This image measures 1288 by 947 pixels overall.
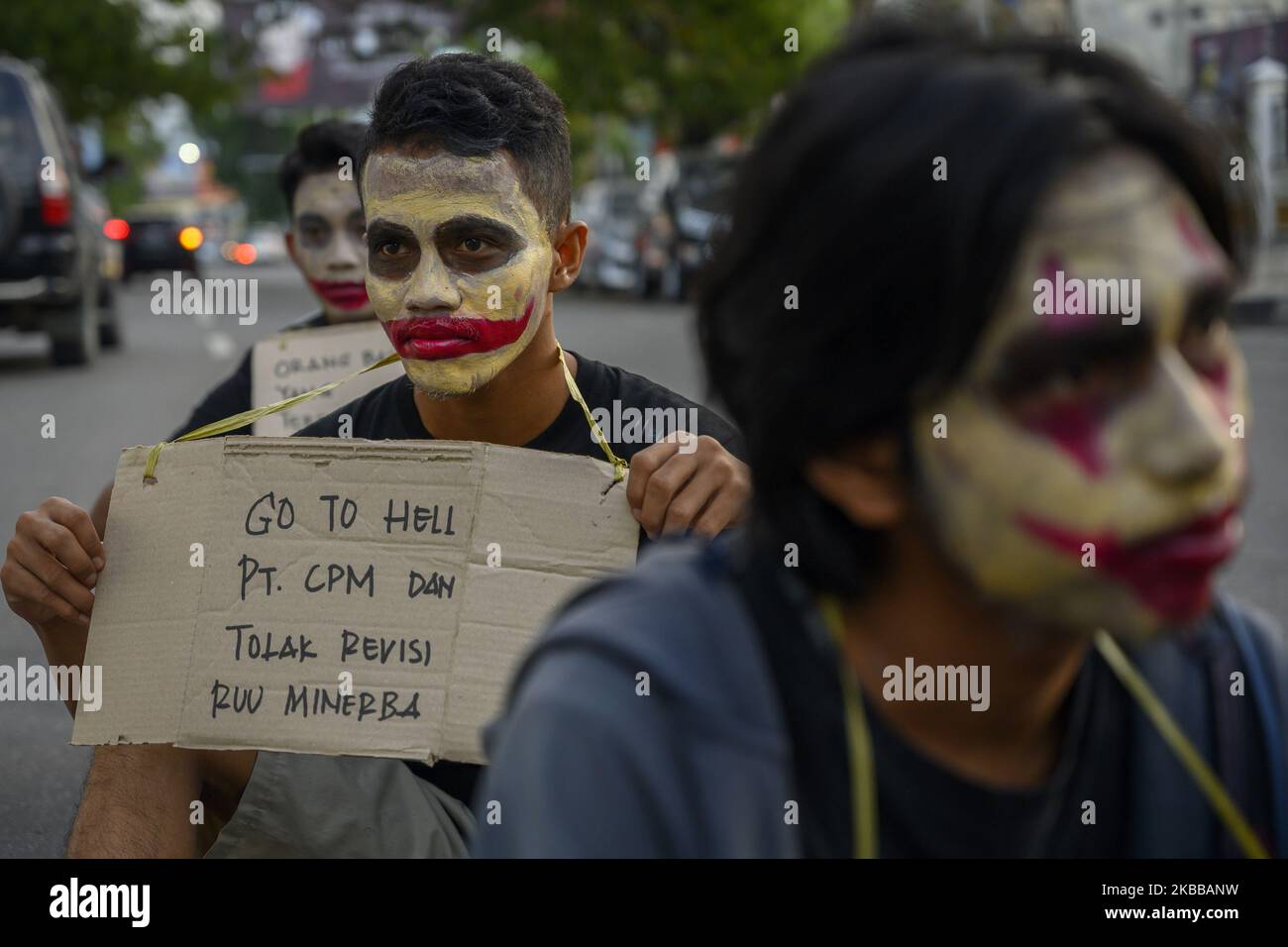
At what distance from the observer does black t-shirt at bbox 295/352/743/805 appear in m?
3.37

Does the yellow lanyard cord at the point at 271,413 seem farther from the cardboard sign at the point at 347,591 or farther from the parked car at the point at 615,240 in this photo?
the parked car at the point at 615,240

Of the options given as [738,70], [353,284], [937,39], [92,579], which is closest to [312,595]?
[92,579]

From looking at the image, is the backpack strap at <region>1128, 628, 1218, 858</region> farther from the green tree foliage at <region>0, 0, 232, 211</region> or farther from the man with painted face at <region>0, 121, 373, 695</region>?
the green tree foliage at <region>0, 0, 232, 211</region>

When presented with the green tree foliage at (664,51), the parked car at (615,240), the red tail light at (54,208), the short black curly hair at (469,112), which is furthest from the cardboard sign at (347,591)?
the green tree foliage at (664,51)

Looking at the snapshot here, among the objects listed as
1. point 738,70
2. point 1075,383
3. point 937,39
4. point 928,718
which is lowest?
point 928,718

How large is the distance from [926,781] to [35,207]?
46.8 ft

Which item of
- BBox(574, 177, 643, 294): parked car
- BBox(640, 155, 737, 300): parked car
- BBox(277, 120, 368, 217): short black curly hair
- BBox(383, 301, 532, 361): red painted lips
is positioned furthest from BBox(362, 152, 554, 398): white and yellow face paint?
BBox(574, 177, 643, 294): parked car

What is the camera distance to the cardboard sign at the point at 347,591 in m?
2.93

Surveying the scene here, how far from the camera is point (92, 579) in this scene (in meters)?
3.06

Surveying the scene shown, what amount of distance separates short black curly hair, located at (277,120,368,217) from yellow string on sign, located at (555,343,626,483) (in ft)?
7.20

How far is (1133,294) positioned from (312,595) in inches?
65.6

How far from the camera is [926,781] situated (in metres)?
1.69

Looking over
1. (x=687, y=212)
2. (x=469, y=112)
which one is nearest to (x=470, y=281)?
(x=469, y=112)
